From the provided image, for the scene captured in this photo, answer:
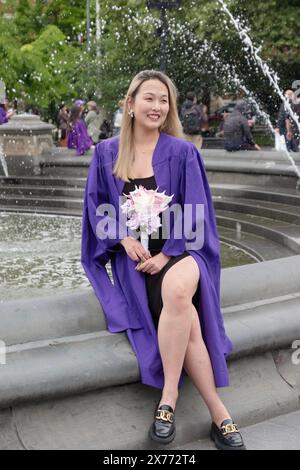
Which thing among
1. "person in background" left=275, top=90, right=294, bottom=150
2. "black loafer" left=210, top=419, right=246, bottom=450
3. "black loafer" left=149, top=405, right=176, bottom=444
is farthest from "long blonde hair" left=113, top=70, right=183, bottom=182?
"person in background" left=275, top=90, right=294, bottom=150

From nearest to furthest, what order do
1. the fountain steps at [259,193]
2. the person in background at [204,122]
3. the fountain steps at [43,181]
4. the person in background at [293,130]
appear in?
the fountain steps at [259,193] → the fountain steps at [43,181] → the person in background at [293,130] → the person in background at [204,122]

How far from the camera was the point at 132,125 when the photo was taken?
426 centimetres

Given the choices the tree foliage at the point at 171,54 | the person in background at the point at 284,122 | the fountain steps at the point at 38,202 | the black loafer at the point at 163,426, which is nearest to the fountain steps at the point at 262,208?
the fountain steps at the point at 38,202

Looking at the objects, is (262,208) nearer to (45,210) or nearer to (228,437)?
(45,210)

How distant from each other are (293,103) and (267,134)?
1435 cm

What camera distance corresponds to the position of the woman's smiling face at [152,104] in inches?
164

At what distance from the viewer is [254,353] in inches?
161

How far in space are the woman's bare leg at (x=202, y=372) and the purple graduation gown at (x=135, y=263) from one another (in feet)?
0.12

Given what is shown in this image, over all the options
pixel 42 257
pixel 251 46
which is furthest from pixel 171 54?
pixel 42 257

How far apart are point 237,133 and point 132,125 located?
31.7 ft

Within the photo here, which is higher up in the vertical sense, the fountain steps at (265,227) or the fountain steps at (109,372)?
the fountain steps at (109,372)

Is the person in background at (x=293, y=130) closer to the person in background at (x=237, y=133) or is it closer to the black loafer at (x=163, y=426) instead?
the person in background at (x=237, y=133)
